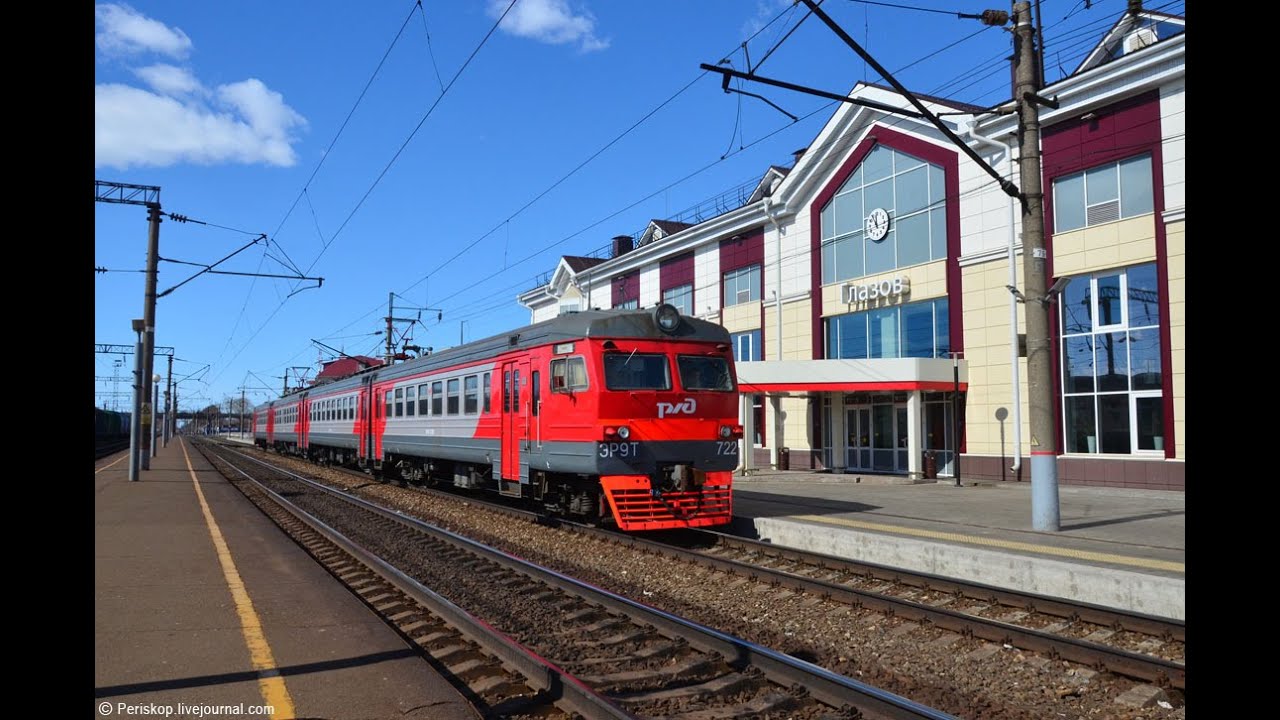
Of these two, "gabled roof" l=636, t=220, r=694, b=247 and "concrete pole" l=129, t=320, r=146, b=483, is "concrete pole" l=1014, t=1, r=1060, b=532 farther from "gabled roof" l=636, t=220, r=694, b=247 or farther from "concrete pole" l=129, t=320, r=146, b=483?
"gabled roof" l=636, t=220, r=694, b=247

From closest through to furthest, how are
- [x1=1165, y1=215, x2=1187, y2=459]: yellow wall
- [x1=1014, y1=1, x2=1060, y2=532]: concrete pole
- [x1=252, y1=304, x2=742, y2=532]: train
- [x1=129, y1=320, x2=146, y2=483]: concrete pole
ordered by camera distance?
[x1=252, y1=304, x2=742, y2=532]: train
[x1=1014, y1=1, x2=1060, y2=532]: concrete pole
[x1=1165, y1=215, x2=1187, y2=459]: yellow wall
[x1=129, y1=320, x2=146, y2=483]: concrete pole

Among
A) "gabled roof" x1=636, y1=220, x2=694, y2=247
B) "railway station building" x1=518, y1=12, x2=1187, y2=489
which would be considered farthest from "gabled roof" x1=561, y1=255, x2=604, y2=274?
"railway station building" x1=518, y1=12, x2=1187, y2=489

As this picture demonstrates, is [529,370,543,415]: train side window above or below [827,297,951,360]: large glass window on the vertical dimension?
below

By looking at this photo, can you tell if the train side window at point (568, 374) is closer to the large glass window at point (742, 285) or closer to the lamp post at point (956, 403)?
the lamp post at point (956, 403)

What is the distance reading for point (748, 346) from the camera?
3172cm

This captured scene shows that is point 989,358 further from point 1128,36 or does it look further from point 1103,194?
point 1128,36

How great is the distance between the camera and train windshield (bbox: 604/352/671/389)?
11602mm

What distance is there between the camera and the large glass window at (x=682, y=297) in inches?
1355

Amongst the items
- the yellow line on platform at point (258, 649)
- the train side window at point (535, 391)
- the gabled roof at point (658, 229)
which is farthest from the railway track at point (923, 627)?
the gabled roof at point (658, 229)

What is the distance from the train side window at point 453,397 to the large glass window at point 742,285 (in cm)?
1664

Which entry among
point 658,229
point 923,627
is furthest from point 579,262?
point 923,627

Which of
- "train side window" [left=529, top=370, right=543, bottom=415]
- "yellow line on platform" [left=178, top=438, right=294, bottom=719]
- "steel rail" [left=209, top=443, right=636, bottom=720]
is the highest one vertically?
"train side window" [left=529, top=370, right=543, bottom=415]

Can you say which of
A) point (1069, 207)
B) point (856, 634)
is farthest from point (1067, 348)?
point (856, 634)

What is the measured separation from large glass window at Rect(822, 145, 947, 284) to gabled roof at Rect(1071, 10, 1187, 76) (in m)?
4.95
